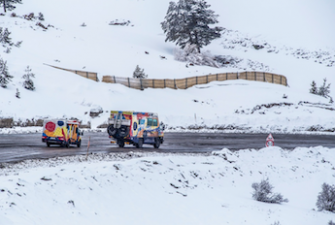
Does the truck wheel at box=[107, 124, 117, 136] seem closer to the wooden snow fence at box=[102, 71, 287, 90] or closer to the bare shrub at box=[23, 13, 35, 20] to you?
the wooden snow fence at box=[102, 71, 287, 90]

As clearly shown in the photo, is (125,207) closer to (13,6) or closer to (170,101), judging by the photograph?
(170,101)

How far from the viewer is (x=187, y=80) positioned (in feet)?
154

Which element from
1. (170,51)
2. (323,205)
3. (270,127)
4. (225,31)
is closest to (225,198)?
(323,205)

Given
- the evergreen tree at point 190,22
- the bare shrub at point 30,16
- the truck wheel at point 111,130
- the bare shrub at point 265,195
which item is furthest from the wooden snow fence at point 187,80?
the bare shrub at point 265,195

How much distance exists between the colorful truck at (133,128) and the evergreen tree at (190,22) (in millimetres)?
44901

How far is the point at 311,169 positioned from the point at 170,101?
23.8 m

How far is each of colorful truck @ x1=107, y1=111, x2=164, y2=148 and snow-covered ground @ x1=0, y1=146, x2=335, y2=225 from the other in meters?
3.23

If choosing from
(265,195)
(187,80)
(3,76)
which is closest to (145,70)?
(187,80)

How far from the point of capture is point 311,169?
62.2 ft

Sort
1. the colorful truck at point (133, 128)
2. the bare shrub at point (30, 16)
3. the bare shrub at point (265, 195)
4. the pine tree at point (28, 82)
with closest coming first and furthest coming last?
the bare shrub at point (265, 195) < the colorful truck at point (133, 128) < the pine tree at point (28, 82) < the bare shrub at point (30, 16)

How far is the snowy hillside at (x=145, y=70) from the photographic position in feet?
119

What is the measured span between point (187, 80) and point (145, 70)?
576 cm

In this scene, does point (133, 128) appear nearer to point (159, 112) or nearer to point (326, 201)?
point (326, 201)

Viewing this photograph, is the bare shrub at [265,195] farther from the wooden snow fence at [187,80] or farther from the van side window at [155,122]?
the wooden snow fence at [187,80]
